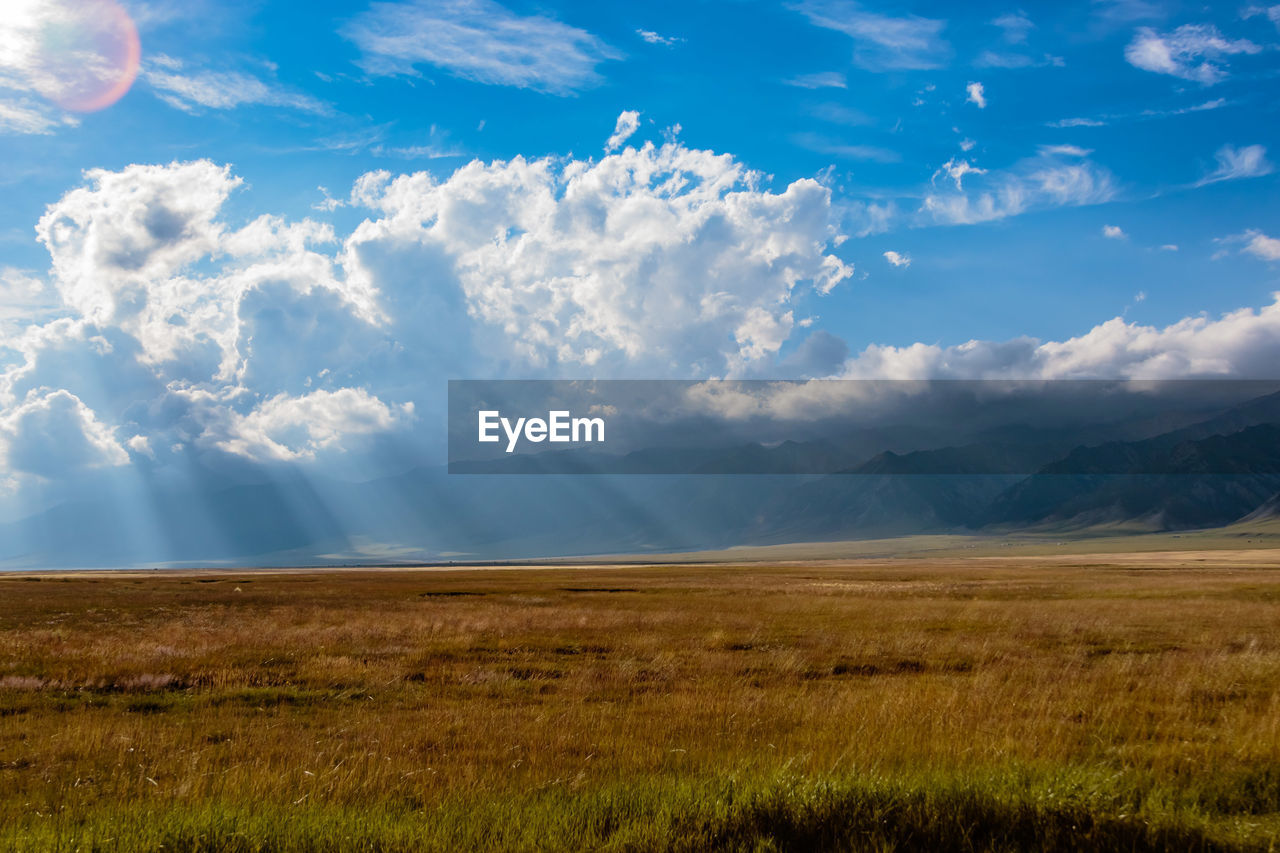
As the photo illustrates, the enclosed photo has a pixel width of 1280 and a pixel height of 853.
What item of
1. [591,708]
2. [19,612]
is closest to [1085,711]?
[591,708]

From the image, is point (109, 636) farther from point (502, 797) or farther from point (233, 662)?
point (502, 797)

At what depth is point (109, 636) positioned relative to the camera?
28.3m

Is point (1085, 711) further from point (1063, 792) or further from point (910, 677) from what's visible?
point (1063, 792)

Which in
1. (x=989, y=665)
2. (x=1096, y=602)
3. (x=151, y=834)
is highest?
(x=151, y=834)

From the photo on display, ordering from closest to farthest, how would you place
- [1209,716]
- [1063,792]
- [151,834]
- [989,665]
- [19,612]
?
1. [151,834]
2. [1063,792]
3. [1209,716]
4. [989,665]
5. [19,612]

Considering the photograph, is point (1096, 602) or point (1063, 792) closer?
point (1063, 792)

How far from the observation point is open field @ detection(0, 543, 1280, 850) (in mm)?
7090

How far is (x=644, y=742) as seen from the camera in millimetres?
11180

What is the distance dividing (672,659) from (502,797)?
1368 centimetres

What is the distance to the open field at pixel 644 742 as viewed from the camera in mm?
7090

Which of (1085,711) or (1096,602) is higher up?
(1085,711)

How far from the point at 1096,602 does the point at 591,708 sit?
4067 cm

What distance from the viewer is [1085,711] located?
1315 cm

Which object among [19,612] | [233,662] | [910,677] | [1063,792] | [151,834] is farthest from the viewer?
[19,612]
